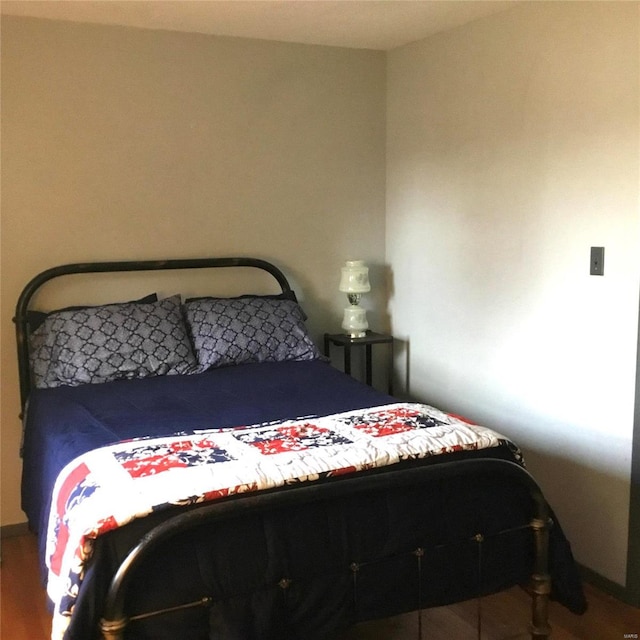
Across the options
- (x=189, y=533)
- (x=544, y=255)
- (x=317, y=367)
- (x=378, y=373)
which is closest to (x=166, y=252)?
(x=317, y=367)

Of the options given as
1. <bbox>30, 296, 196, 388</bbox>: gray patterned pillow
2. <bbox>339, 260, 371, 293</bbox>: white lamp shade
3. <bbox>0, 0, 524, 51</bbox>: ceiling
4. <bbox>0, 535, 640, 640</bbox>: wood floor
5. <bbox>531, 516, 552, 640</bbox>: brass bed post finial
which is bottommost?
<bbox>0, 535, 640, 640</bbox>: wood floor

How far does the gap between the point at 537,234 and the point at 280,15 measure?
4.68ft

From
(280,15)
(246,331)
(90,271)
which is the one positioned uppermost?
(280,15)

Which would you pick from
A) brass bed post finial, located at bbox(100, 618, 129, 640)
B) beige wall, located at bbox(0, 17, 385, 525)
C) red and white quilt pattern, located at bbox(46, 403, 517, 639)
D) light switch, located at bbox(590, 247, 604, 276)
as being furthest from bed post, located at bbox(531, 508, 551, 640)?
beige wall, located at bbox(0, 17, 385, 525)

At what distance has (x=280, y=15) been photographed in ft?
10.6

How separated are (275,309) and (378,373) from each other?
2.75 ft

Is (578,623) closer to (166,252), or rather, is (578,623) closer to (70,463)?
(70,463)

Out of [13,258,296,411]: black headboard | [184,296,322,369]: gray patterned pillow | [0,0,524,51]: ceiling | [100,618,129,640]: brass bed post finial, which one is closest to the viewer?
[100,618,129,640]: brass bed post finial

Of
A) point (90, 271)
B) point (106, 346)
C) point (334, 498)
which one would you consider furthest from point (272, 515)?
point (90, 271)

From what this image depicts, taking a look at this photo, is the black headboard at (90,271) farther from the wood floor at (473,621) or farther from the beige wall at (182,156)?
the wood floor at (473,621)

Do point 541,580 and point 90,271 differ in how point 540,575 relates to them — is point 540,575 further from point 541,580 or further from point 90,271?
point 90,271

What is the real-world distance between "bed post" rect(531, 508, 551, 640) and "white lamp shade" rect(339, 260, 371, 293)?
1.83 meters

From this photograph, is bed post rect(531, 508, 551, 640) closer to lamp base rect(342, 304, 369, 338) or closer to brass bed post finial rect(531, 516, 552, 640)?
brass bed post finial rect(531, 516, 552, 640)

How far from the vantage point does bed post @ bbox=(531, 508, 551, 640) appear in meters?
2.15
